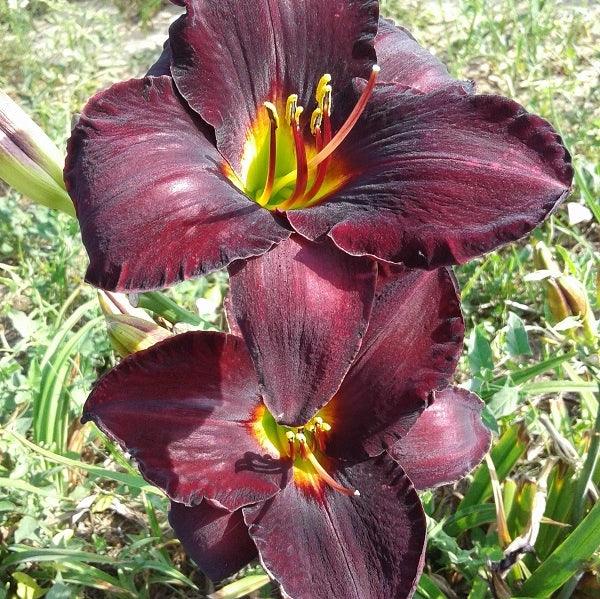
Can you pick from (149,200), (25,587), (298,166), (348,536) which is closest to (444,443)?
(348,536)

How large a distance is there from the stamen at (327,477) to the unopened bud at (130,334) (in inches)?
9.3

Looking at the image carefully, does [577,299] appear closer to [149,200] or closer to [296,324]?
[296,324]

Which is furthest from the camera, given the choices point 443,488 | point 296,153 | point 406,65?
point 443,488

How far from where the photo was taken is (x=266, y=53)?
0.92 metres

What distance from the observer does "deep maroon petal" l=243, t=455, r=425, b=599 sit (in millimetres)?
836

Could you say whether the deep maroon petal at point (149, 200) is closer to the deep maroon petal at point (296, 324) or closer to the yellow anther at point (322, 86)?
the deep maroon petal at point (296, 324)

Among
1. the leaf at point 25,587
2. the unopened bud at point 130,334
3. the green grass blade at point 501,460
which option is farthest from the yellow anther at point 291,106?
the leaf at point 25,587

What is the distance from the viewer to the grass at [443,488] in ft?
3.84

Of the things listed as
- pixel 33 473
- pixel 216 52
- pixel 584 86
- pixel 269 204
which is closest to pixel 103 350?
pixel 33 473

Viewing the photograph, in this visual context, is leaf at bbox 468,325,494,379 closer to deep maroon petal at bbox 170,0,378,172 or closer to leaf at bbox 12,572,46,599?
deep maroon petal at bbox 170,0,378,172

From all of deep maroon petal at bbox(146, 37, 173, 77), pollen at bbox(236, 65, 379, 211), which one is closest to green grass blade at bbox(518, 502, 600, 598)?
pollen at bbox(236, 65, 379, 211)

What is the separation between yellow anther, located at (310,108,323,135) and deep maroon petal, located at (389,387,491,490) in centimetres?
40

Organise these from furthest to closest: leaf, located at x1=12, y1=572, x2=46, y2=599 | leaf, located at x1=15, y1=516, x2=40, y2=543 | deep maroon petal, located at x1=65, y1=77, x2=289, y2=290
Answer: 1. leaf, located at x1=12, y1=572, x2=46, y2=599
2. leaf, located at x1=15, y1=516, x2=40, y2=543
3. deep maroon petal, located at x1=65, y1=77, x2=289, y2=290

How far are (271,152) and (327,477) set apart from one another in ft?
1.31
